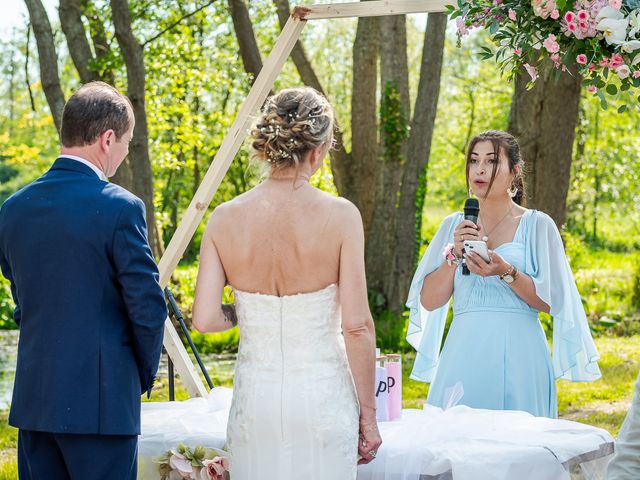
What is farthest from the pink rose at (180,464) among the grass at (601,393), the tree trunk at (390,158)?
the tree trunk at (390,158)

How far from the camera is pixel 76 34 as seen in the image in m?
10.4

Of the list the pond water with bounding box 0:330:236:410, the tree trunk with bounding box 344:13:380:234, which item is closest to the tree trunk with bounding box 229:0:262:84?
the tree trunk with bounding box 344:13:380:234

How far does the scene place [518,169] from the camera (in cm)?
452

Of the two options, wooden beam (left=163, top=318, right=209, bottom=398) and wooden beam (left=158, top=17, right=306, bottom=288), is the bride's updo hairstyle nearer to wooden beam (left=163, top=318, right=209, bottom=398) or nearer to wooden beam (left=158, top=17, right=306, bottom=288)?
wooden beam (left=158, top=17, right=306, bottom=288)

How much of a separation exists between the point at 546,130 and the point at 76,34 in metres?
5.12

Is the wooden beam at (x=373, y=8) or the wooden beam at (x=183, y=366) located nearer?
the wooden beam at (x=373, y=8)

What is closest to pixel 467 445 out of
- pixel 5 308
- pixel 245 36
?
pixel 245 36

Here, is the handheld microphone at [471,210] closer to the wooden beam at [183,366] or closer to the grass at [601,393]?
the wooden beam at [183,366]

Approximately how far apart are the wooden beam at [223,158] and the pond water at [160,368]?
15.7 feet

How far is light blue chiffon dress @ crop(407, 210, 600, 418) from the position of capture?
433 centimetres

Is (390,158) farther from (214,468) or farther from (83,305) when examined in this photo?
(83,305)

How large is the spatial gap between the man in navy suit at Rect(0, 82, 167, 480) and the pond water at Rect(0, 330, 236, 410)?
646 centimetres

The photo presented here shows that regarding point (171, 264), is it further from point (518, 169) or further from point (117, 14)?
point (117, 14)

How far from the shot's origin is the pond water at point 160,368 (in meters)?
10.2
